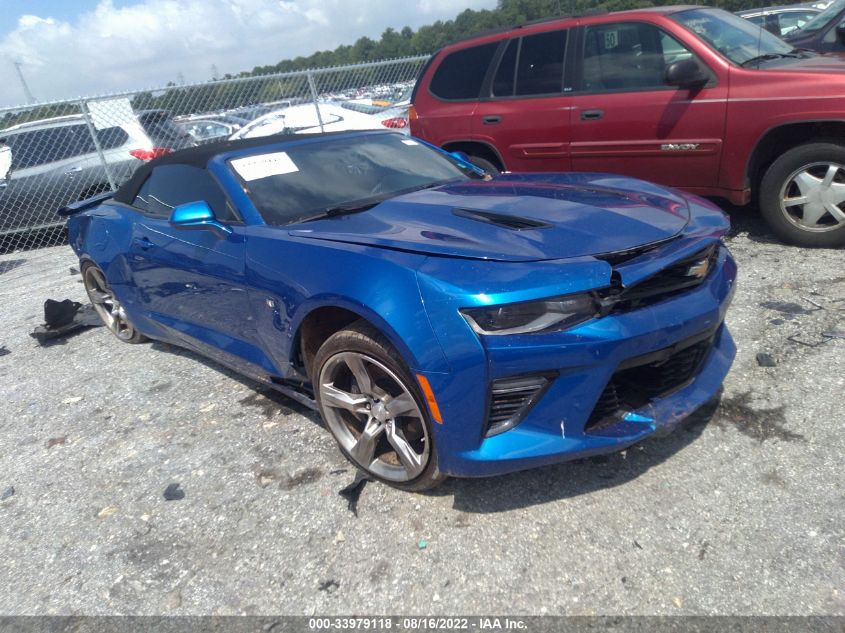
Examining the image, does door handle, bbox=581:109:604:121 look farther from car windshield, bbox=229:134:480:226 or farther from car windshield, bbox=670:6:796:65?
car windshield, bbox=229:134:480:226

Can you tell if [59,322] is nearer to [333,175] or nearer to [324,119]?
[333,175]

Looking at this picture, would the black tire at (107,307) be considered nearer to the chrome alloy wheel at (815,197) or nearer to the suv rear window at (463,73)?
the suv rear window at (463,73)

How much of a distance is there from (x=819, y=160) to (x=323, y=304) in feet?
12.3

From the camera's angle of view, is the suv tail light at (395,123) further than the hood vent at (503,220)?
Yes

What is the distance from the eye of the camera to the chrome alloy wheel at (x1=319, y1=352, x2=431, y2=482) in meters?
2.55

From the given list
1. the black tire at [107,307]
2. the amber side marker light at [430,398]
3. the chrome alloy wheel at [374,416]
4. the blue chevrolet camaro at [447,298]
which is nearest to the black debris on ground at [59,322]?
the black tire at [107,307]

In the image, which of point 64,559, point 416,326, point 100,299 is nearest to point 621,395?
point 416,326

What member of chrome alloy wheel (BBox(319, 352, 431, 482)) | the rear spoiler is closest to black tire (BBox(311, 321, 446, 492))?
chrome alloy wheel (BBox(319, 352, 431, 482))

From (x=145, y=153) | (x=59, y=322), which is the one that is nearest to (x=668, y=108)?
(x=59, y=322)

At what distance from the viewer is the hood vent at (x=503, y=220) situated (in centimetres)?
261

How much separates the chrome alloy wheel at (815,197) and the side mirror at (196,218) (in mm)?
3898

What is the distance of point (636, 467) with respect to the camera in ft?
8.77

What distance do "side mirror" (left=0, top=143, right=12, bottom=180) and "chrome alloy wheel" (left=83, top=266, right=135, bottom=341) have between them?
16.9 ft

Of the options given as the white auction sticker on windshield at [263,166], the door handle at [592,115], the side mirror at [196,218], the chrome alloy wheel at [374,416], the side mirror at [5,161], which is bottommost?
the chrome alloy wheel at [374,416]
